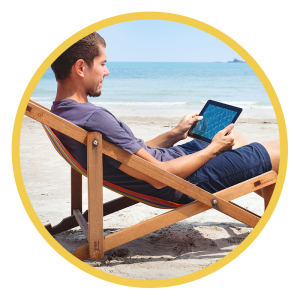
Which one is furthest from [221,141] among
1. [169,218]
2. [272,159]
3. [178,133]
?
[169,218]

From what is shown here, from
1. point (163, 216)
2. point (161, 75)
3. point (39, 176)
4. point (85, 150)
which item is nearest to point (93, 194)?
point (85, 150)

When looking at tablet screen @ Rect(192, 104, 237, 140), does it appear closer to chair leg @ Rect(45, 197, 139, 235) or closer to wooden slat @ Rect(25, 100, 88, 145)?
chair leg @ Rect(45, 197, 139, 235)

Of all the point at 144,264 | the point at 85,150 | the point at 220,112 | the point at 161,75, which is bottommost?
the point at 144,264

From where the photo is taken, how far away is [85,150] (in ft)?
8.41

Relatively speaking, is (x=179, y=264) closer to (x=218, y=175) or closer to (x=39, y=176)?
(x=218, y=175)

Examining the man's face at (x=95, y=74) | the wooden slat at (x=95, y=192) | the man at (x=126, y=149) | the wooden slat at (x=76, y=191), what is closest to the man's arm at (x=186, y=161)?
the man at (x=126, y=149)

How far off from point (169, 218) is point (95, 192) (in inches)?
24.2

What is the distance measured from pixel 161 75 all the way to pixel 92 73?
31.8 meters

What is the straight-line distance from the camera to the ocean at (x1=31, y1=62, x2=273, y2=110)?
19.4 meters

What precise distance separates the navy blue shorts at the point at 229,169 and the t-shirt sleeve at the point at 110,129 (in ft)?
2.16

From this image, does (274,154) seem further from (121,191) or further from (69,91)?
(69,91)

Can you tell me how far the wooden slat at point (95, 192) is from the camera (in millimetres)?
2424

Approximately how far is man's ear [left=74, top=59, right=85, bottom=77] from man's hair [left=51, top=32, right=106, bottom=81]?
0.08 feet

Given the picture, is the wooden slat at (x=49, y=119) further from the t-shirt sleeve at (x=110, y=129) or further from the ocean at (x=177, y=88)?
the ocean at (x=177, y=88)
